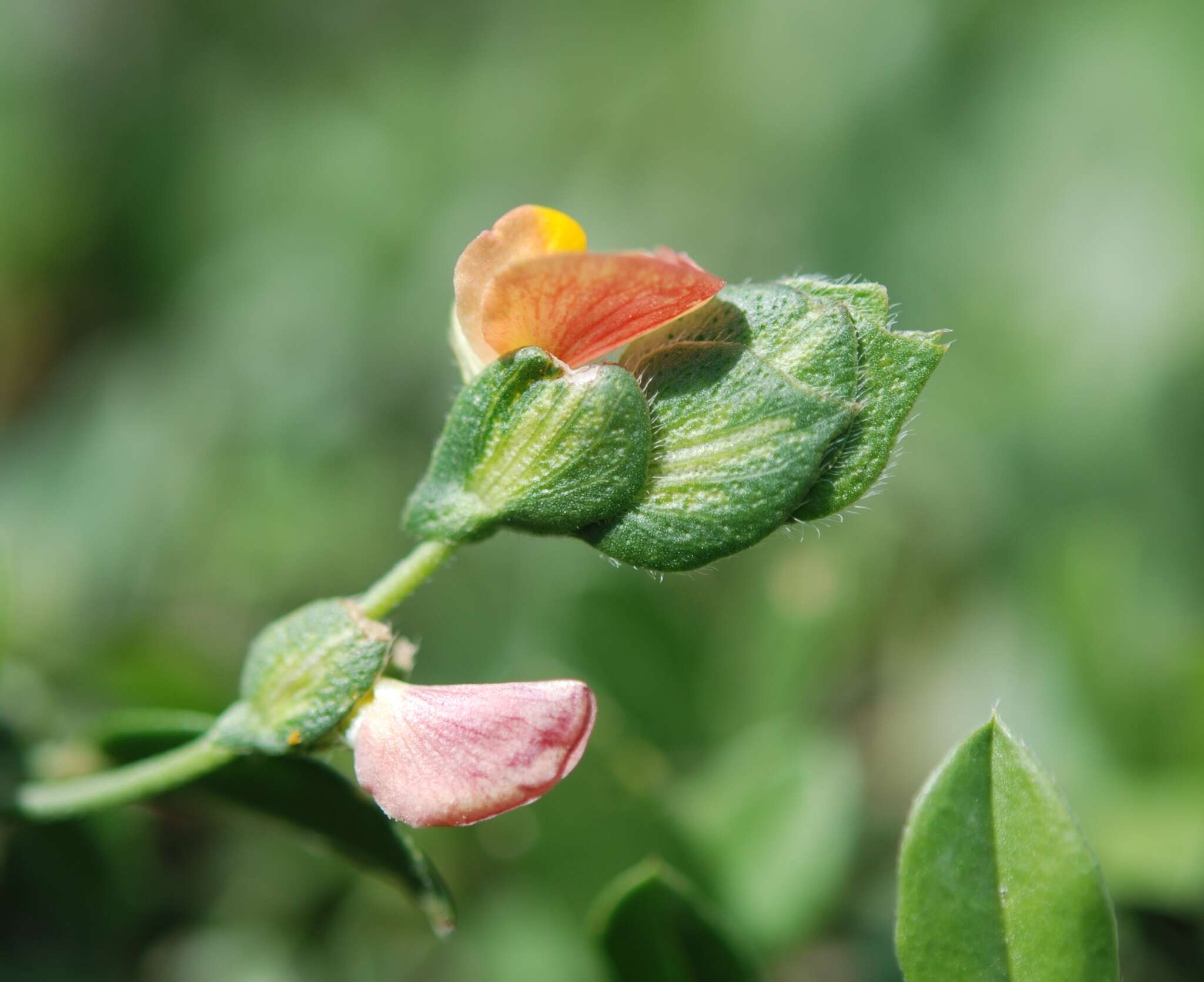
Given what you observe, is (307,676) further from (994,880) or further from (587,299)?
(994,880)

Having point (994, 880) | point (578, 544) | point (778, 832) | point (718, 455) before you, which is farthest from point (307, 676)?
point (578, 544)

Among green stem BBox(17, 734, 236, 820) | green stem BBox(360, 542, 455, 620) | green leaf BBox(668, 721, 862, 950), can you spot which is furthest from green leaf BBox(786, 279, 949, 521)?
green leaf BBox(668, 721, 862, 950)

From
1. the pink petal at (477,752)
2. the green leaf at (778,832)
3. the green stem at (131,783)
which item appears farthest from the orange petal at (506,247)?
the green leaf at (778,832)

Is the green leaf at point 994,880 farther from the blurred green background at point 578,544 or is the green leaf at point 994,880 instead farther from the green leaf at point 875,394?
the blurred green background at point 578,544

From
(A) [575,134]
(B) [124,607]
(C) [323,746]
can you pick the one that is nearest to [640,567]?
(C) [323,746]

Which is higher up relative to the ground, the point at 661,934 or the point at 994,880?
the point at 994,880

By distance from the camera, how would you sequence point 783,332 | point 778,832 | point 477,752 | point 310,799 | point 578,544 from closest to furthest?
point 477,752
point 783,332
point 310,799
point 778,832
point 578,544
